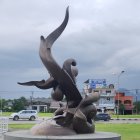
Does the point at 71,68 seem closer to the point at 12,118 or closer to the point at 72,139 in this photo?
the point at 72,139

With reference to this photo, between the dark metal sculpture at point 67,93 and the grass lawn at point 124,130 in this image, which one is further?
the grass lawn at point 124,130

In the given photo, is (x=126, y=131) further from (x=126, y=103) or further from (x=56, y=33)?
(x=126, y=103)

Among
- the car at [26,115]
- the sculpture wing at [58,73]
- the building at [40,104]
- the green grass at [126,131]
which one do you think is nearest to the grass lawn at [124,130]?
the green grass at [126,131]

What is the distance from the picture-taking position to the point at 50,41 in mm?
10883

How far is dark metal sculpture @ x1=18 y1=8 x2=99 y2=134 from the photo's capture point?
33.8 ft

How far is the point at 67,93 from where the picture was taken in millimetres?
10688

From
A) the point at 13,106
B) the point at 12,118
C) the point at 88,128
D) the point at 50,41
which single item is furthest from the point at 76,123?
the point at 13,106

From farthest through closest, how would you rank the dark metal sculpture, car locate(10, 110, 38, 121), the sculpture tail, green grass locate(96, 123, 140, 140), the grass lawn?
car locate(10, 110, 38, 121), the grass lawn, green grass locate(96, 123, 140, 140), the sculpture tail, the dark metal sculpture

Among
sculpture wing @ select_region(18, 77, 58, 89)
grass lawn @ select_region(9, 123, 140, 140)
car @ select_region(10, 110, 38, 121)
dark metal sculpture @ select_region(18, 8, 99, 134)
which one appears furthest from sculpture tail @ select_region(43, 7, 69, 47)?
car @ select_region(10, 110, 38, 121)

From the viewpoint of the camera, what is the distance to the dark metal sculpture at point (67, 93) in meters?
10.3

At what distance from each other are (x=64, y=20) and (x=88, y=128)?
2946mm

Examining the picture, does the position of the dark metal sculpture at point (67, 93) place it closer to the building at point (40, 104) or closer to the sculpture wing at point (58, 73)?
the sculpture wing at point (58, 73)

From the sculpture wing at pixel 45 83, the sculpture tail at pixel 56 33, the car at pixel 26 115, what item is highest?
the sculpture tail at pixel 56 33

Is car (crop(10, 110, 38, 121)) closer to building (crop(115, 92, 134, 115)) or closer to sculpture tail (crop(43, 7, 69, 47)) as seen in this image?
sculpture tail (crop(43, 7, 69, 47))
